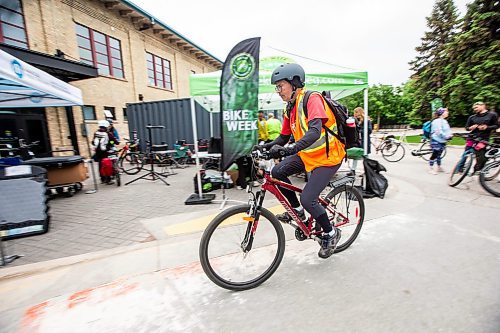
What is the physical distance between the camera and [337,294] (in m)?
2.31


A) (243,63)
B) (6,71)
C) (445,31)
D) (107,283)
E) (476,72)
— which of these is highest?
(445,31)

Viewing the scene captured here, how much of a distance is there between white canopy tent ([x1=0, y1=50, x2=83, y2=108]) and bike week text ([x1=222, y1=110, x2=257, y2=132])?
9.90ft

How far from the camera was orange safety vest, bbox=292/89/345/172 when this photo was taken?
8.28 feet

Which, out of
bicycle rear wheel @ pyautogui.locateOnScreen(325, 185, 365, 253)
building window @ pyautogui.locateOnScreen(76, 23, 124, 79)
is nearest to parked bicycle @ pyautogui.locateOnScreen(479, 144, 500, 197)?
bicycle rear wheel @ pyautogui.locateOnScreen(325, 185, 365, 253)

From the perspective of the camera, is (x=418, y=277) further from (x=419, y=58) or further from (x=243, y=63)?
(x=419, y=58)

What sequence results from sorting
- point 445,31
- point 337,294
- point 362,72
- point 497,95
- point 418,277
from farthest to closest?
1. point 445,31
2. point 497,95
3. point 362,72
4. point 418,277
5. point 337,294

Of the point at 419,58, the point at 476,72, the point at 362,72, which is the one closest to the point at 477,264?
the point at 362,72

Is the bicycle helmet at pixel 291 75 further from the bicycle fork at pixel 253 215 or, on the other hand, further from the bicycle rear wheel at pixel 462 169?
the bicycle rear wheel at pixel 462 169

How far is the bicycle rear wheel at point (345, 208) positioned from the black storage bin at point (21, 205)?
14.2ft

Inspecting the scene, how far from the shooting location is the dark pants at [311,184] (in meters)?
2.55

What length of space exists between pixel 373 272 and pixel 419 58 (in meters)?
38.5

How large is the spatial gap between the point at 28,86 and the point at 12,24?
A: 32.9 feet

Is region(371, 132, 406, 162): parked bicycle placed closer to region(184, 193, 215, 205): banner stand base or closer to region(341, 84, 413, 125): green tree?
region(184, 193, 215, 205): banner stand base

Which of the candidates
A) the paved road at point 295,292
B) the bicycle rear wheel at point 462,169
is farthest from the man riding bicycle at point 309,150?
the bicycle rear wheel at point 462,169
